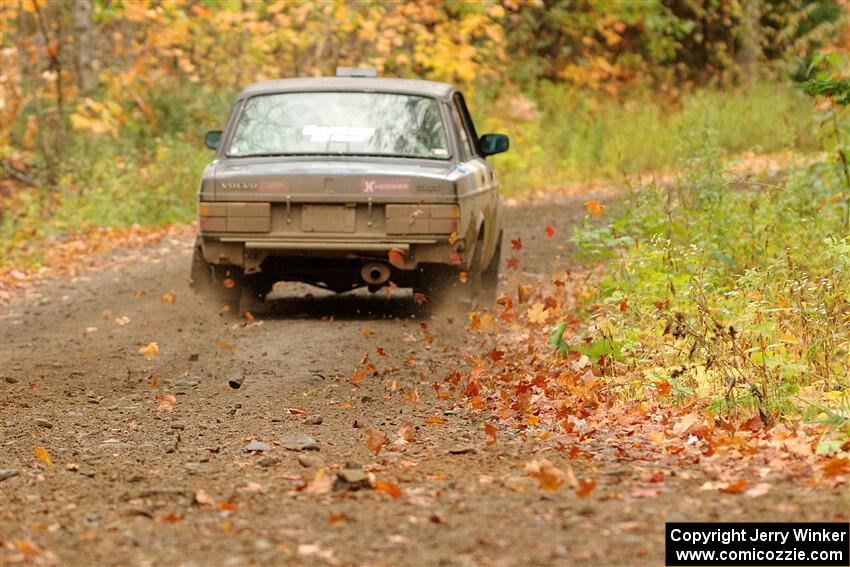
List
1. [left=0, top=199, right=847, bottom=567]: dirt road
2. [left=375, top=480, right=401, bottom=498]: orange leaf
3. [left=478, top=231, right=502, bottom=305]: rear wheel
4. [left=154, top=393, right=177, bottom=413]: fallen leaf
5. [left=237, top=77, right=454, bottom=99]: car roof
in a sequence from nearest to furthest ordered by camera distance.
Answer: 1. [left=0, top=199, right=847, bottom=567]: dirt road
2. [left=375, top=480, right=401, bottom=498]: orange leaf
3. [left=154, top=393, right=177, bottom=413]: fallen leaf
4. [left=237, top=77, right=454, bottom=99]: car roof
5. [left=478, top=231, right=502, bottom=305]: rear wheel

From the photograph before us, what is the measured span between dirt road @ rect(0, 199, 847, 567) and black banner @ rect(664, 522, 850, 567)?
0.08 meters

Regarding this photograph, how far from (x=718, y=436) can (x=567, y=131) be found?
17.7 meters

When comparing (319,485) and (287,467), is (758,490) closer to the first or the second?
(319,485)

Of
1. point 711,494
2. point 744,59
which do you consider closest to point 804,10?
point 744,59

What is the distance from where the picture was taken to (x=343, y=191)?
9.54 m

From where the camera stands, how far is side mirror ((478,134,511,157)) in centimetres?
1124

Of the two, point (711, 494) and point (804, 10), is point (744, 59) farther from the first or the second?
point (711, 494)

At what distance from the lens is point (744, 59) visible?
29312mm

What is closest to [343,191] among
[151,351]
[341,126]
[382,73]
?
[341,126]

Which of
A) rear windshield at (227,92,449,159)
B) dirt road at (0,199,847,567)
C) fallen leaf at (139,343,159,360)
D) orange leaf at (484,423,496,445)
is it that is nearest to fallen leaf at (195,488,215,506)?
dirt road at (0,199,847,567)

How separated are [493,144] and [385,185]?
203 cm

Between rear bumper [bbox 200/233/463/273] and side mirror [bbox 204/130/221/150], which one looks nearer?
rear bumper [bbox 200/233/463/273]

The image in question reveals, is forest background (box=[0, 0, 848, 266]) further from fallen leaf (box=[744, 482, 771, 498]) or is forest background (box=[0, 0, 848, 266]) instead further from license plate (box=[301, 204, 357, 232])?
fallen leaf (box=[744, 482, 771, 498])

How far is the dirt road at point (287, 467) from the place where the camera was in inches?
176
